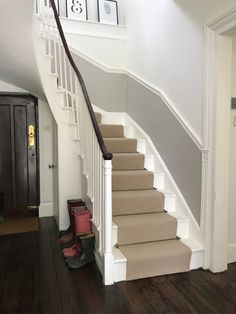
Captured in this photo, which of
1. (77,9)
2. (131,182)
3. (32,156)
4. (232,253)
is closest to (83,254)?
(131,182)

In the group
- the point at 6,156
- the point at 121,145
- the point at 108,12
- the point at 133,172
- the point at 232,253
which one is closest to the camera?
the point at 232,253

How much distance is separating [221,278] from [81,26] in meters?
4.00

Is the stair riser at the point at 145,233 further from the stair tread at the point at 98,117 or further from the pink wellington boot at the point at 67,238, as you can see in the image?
the stair tread at the point at 98,117

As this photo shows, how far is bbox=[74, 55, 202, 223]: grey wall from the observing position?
109 inches

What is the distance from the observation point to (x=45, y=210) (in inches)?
172

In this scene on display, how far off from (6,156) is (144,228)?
276cm

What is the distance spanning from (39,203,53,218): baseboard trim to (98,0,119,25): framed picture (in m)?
3.17

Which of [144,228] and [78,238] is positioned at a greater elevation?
[144,228]

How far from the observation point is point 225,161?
8.05ft

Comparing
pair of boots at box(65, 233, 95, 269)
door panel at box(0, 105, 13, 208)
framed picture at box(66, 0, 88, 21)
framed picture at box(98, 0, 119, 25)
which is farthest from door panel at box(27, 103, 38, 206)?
pair of boots at box(65, 233, 95, 269)

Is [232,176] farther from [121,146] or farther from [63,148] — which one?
[63,148]

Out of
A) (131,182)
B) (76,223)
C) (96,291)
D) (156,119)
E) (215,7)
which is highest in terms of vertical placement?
(215,7)

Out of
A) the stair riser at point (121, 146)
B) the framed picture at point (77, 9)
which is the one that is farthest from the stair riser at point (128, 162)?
the framed picture at point (77, 9)

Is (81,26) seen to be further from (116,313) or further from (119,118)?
(116,313)
